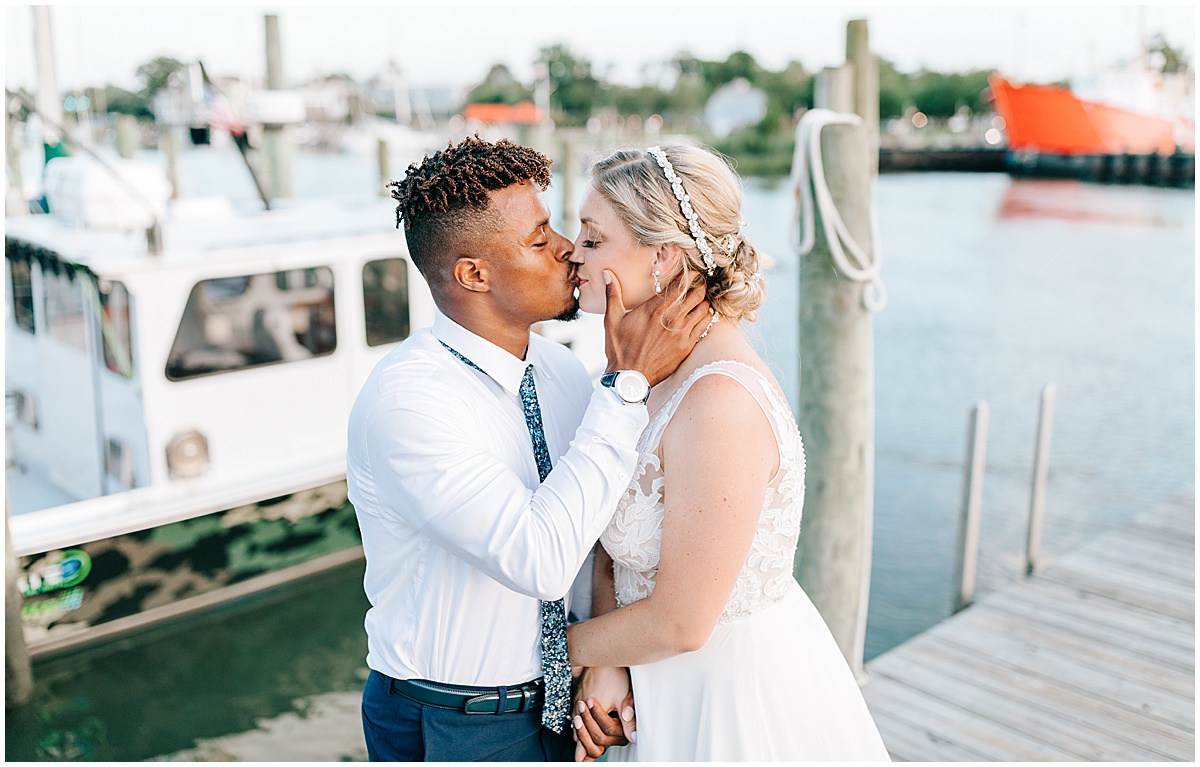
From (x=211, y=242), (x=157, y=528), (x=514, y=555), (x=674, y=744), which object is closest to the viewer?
(x=514, y=555)

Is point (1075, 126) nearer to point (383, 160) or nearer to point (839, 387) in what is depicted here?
point (383, 160)

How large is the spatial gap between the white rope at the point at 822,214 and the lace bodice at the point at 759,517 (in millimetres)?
2169

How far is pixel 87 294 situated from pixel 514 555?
17.3 feet

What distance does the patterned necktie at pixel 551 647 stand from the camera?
83.0 inches

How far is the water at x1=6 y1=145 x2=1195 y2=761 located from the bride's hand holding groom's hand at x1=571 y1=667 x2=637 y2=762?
82 centimetres

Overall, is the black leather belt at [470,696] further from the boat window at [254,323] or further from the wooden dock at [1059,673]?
the boat window at [254,323]

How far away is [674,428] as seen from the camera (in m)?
2.00

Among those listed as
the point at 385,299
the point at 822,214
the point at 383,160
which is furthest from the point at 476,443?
the point at 383,160

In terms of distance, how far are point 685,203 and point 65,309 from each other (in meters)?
5.57

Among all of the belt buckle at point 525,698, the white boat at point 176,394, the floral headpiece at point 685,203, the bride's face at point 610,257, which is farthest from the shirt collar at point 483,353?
the white boat at point 176,394

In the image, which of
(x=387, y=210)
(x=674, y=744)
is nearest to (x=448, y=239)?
(x=674, y=744)

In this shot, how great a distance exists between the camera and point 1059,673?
4.68m

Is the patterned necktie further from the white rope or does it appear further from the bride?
the white rope

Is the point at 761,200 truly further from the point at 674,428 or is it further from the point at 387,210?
the point at 674,428
